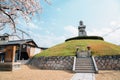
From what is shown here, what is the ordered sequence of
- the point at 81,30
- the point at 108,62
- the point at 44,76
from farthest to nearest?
the point at 81,30 → the point at 108,62 → the point at 44,76

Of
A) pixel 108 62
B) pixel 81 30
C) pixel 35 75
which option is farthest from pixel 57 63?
pixel 81 30

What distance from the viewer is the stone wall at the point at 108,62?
63.0ft

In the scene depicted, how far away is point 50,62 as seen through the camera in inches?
862

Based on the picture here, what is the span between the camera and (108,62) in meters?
19.6

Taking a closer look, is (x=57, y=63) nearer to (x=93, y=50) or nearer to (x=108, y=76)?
(x=93, y=50)

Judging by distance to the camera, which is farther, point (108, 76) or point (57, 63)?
point (57, 63)

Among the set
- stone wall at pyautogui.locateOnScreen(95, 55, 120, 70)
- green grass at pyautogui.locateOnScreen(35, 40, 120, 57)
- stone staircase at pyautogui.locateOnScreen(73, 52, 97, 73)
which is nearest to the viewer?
stone staircase at pyautogui.locateOnScreen(73, 52, 97, 73)

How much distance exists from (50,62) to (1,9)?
1583 centimetres

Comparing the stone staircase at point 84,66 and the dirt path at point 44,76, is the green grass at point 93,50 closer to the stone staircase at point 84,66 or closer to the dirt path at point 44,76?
the stone staircase at point 84,66

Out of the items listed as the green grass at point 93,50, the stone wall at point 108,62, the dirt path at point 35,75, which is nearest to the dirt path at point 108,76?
the dirt path at point 35,75

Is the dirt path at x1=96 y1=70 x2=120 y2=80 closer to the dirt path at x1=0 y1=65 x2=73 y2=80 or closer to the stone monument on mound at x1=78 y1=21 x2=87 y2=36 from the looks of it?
the dirt path at x1=0 y1=65 x2=73 y2=80

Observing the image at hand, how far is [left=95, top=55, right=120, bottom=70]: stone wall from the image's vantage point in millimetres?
19192

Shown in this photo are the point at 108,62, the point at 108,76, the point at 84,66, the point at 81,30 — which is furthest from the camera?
the point at 81,30

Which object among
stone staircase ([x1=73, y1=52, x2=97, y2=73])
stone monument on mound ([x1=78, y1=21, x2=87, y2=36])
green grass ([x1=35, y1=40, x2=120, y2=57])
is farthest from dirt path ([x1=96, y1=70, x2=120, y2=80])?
stone monument on mound ([x1=78, y1=21, x2=87, y2=36])
